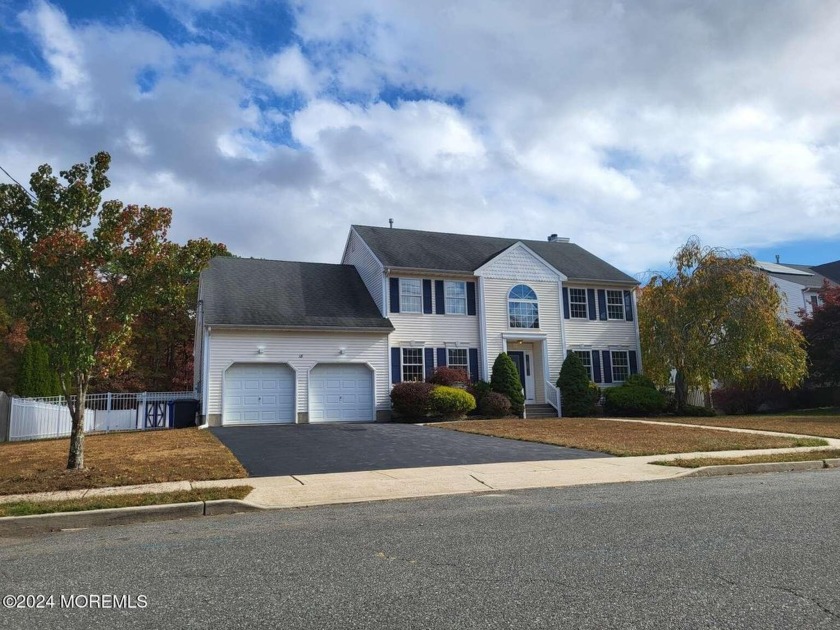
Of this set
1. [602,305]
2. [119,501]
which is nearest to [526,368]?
[602,305]

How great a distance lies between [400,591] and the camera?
4309mm

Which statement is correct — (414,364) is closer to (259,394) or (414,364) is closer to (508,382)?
(508,382)

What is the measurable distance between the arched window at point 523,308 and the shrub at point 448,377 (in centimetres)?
377

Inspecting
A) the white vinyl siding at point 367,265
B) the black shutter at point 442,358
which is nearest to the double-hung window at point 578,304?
the black shutter at point 442,358

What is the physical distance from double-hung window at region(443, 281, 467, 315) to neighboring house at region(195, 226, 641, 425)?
4 cm

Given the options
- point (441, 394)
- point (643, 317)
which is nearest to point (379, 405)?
point (441, 394)

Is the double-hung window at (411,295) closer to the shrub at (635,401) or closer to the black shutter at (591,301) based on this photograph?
the black shutter at (591,301)

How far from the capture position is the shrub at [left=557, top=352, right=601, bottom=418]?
2545 centimetres

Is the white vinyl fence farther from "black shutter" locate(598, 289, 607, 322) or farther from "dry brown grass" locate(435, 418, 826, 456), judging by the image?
Result: "black shutter" locate(598, 289, 607, 322)

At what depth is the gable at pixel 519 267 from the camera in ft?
87.2

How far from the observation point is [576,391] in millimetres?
25516

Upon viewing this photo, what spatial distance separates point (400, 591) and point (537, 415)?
2186 cm

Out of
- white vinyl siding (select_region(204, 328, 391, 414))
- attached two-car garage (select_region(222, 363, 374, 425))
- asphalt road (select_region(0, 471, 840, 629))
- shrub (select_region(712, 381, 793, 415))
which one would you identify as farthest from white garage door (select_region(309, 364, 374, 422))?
shrub (select_region(712, 381, 793, 415))

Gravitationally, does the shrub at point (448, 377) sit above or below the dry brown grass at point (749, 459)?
above
